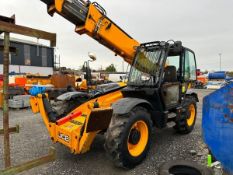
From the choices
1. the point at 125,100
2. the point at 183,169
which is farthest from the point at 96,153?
the point at 183,169

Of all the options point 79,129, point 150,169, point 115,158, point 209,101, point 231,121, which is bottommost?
point 150,169

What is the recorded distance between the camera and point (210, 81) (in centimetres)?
2750

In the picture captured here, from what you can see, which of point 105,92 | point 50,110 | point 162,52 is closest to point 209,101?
point 162,52

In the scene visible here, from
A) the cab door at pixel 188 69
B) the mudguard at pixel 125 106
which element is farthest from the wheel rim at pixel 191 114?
the mudguard at pixel 125 106

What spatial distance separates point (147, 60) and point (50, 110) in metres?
2.45

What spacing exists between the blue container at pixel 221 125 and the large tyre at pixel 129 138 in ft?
4.26

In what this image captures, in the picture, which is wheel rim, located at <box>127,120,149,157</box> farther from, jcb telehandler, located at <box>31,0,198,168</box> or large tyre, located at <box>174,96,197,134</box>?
large tyre, located at <box>174,96,197,134</box>

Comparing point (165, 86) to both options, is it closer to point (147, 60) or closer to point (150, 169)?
point (147, 60)

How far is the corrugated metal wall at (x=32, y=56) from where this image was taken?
29.1 m

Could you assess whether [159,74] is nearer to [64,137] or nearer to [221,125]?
[221,125]

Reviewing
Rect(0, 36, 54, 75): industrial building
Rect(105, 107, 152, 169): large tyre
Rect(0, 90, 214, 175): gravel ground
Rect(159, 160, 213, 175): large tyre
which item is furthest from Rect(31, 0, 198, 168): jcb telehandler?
Rect(0, 36, 54, 75): industrial building

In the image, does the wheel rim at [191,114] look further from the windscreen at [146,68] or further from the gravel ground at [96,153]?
the windscreen at [146,68]

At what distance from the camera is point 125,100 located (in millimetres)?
4598

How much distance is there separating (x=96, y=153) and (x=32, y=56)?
92.9ft
